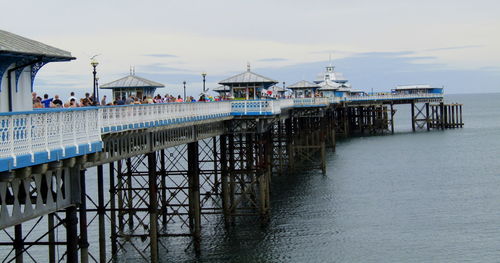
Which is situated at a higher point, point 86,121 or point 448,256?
point 86,121

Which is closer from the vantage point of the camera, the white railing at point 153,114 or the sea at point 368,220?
the white railing at point 153,114

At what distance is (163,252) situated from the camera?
30266 millimetres

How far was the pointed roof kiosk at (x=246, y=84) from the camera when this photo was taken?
1578 inches

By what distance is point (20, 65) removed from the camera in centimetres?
1648

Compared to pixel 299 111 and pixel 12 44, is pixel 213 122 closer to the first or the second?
pixel 12 44

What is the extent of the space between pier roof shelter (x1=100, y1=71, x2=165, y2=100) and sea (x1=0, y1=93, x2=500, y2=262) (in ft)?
20.8

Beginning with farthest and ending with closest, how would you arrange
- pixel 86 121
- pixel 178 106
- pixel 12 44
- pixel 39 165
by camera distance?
pixel 178 106, pixel 86 121, pixel 12 44, pixel 39 165

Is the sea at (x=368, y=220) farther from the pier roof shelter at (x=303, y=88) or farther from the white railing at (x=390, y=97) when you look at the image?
the white railing at (x=390, y=97)

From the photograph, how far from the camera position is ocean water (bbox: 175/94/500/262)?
2973cm

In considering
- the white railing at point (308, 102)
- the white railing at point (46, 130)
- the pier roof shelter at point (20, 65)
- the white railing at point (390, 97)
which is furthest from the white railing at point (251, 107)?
the white railing at point (390, 97)

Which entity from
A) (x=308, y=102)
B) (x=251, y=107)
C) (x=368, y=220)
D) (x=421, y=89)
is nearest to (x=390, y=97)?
(x=421, y=89)

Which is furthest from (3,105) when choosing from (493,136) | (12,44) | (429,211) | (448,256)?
(493,136)

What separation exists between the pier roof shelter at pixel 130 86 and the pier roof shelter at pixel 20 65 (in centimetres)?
1452

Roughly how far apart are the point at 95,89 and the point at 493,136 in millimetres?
83034
